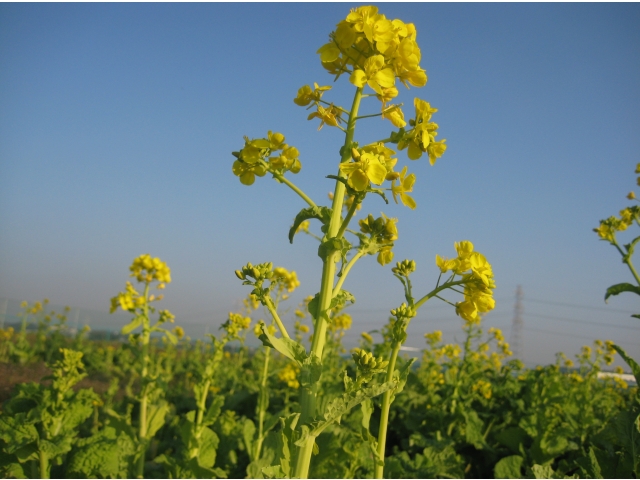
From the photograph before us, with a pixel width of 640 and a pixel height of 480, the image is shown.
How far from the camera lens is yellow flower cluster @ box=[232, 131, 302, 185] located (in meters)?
1.70

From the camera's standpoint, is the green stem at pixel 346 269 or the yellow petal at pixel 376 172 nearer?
the yellow petal at pixel 376 172

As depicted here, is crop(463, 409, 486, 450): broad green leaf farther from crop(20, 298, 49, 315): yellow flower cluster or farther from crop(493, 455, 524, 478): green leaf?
crop(20, 298, 49, 315): yellow flower cluster

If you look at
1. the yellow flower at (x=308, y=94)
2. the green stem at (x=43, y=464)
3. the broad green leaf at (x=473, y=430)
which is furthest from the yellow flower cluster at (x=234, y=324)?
the yellow flower at (x=308, y=94)

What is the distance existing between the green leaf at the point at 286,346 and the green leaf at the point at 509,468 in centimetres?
295

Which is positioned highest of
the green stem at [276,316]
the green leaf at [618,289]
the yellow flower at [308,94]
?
the yellow flower at [308,94]

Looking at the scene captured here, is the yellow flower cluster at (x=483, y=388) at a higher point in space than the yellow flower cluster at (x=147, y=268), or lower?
lower

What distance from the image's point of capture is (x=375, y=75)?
162cm

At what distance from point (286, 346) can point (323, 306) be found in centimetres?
19

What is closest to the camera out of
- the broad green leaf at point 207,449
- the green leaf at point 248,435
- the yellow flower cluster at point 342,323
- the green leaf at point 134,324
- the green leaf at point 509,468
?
the broad green leaf at point 207,449

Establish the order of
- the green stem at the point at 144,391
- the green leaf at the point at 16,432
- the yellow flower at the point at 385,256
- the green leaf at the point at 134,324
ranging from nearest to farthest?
the yellow flower at the point at 385,256 < the green leaf at the point at 16,432 < the green stem at the point at 144,391 < the green leaf at the point at 134,324

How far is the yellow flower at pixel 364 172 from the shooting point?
1521mm

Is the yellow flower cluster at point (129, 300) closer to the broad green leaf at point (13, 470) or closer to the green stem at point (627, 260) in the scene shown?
the broad green leaf at point (13, 470)

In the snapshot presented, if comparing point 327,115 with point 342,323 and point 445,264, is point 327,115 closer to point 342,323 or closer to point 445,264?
point 445,264

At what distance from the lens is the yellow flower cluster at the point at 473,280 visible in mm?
1708
